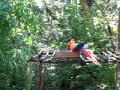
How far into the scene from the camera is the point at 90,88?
870cm

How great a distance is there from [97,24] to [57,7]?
1.34 metres

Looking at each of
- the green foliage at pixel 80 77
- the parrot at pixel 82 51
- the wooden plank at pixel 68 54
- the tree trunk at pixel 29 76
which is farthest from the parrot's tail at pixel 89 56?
the green foliage at pixel 80 77

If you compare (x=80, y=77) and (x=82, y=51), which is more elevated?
(x=82, y=51)

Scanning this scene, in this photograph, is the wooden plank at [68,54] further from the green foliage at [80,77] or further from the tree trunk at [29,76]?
the green foliage at [80,77]

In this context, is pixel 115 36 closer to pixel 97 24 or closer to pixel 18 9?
pixel 97 24

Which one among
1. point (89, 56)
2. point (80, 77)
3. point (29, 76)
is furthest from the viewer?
point (80, 77)

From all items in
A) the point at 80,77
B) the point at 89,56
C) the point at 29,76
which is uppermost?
the point at 89,56

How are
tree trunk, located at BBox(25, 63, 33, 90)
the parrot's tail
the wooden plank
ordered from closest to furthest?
the parrot's tail < the wooden plank < tree trunk, located at BBox(25, 63, 33, 90)

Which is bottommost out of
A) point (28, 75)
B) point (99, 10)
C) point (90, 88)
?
point (90, 88)

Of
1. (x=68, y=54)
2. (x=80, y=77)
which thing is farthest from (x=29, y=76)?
(x=68, y=54)

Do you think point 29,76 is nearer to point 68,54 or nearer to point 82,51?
point 68,54

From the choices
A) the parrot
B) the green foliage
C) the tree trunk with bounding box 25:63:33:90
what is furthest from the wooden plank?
the green foliage

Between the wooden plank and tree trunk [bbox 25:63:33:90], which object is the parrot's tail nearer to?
the wooden plank

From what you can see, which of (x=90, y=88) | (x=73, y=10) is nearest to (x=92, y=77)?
(x=90, y=88)
